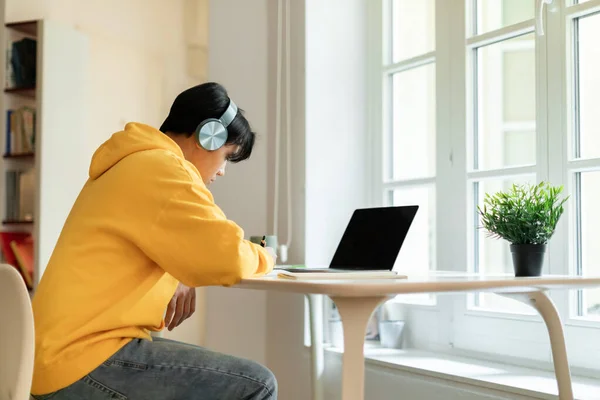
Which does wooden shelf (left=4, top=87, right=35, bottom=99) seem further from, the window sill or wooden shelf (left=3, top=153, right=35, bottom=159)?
the window sill

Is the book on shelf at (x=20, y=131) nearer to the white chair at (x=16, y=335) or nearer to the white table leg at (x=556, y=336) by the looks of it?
the white chair at (x=16, y=335)

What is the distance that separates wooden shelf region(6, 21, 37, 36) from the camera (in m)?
3.53

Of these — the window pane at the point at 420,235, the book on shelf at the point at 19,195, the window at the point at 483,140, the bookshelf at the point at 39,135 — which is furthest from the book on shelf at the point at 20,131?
the window pane at the point at 420,235

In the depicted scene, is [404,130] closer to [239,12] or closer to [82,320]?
[239,12]

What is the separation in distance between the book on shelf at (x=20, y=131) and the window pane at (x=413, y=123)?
1.81 m

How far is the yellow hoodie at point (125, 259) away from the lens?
138 centimetres

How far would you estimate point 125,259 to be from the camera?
1.46 metres

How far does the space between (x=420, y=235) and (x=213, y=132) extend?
3.64ft

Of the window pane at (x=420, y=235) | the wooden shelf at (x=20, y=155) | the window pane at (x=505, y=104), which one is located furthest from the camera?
the wooden shelf at (x=20, y=155)

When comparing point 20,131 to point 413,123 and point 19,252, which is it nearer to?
point 19,252

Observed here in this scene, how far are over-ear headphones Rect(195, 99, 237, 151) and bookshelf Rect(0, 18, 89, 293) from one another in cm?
193

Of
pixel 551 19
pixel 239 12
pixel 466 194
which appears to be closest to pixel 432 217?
pixel 466 194

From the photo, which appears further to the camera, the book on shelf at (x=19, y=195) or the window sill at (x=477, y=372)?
the book on shelf at (x=19, y=195)

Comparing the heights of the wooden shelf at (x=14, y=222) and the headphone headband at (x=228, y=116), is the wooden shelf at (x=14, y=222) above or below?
below
